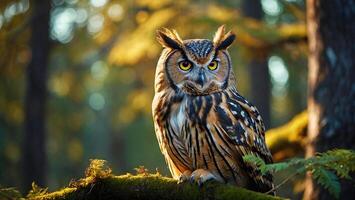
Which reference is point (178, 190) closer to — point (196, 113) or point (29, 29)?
point (196, 113)

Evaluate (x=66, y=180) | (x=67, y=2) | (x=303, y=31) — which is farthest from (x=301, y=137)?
(x=66, y=180)

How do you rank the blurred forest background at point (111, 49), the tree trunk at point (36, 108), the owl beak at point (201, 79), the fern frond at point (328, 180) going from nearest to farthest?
the fern frond at point (328, 180) → the owl beak at point (201, 79) → the blurred forest background at point (111, 49) → the tree trunk at point (36, 108)

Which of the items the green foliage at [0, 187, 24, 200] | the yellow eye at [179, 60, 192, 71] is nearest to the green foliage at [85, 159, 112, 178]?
the green foliage at [0, 187, 24, 200]

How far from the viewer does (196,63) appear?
495 centimetres

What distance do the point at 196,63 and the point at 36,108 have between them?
843cm

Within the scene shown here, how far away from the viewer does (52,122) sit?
58.1 feet

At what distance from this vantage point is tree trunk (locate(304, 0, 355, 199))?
20.4 ft

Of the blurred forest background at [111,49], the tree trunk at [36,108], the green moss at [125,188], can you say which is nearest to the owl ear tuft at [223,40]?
the green moss at [125,188]

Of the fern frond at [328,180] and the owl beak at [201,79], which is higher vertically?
the owl beak at [201,79]

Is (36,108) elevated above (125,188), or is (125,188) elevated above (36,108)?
(36,108)

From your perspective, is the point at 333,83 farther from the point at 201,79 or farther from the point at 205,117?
the point at 205,117

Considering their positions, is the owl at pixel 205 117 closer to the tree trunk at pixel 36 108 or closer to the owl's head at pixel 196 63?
the owl's head at pixel 196 63

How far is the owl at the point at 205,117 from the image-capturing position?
465cm

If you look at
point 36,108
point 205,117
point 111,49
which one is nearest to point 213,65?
point 205,117
